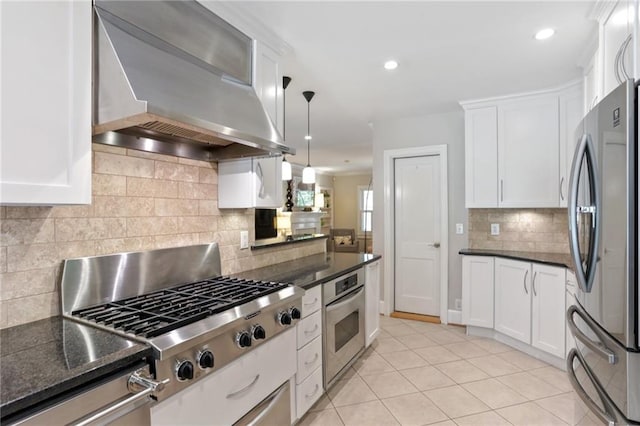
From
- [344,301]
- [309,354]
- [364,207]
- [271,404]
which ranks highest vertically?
[364,207]

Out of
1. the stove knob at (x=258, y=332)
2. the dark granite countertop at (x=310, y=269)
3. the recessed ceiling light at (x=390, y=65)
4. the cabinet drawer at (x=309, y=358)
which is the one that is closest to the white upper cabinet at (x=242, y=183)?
the dark granite countertop at (x=310, y=269)

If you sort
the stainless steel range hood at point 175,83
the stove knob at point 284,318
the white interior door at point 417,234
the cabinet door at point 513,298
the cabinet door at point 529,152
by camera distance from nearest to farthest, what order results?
the stainless steel range hood at point 175,83
the stove knob at point 284,318
the cabinet door at point 513,298
the cabinet door at point 529,152
the white interior door at point 417,234

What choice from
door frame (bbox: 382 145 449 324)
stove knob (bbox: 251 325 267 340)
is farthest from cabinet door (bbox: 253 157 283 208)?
door frame (bbox: 382 145 449 324)

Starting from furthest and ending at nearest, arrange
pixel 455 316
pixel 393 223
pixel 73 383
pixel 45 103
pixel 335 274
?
pixel 393 223
pixel 455 316
pixel 335 274
pixel 45 103
pixel 73 383

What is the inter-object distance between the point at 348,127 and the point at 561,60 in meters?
2.61

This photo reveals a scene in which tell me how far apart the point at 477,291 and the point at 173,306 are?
310 centimetres

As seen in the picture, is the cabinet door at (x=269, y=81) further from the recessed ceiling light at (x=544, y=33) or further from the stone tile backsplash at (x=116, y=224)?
the recessed ceiling light at (x=544, y=33)

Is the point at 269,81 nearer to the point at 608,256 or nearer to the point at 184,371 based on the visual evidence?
the point at 184,371

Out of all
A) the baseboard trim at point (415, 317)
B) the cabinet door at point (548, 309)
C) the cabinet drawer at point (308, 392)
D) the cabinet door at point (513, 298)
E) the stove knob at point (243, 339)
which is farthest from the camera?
the baseboard trim at point (415, 317)

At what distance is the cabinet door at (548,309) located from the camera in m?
2.81

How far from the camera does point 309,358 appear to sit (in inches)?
81.0

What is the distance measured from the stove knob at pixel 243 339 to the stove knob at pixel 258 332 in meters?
0.06

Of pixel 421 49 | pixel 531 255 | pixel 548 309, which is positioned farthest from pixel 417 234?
pixel 421 49

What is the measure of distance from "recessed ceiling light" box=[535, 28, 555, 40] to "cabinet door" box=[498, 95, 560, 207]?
1224 millimetres
